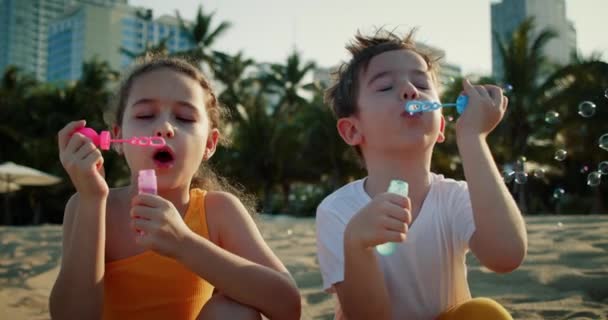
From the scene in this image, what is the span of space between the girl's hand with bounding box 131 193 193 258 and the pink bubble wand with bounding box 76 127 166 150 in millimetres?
181

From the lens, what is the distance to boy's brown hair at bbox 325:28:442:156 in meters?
1.85

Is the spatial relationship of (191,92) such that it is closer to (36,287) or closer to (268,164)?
(36,287)

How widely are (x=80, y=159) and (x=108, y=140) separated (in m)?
0.08

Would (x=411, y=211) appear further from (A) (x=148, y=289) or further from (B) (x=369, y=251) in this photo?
(A) (x=148, y=289)

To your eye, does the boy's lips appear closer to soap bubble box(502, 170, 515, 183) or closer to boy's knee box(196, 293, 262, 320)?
boy's knee box(196, 293, 262, 320)

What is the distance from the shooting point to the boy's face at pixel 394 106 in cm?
162

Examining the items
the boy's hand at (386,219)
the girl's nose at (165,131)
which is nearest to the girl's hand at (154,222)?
the girl's nose at (165,131)

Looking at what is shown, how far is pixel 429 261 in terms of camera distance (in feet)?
5.21

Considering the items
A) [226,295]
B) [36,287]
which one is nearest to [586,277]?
[226,295]

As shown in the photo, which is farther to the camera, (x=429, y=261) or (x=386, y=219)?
(x=429, y=261)

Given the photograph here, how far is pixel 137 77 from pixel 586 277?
264 centimetres

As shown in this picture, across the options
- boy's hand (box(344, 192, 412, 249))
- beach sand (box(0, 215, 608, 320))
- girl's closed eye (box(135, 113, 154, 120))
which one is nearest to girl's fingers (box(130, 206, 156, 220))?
girl's closed eye (box(135, 113, 154, 120))

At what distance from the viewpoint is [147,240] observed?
51.9 inches

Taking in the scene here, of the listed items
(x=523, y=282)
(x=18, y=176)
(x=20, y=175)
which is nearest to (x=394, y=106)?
(x=523, y=282)
